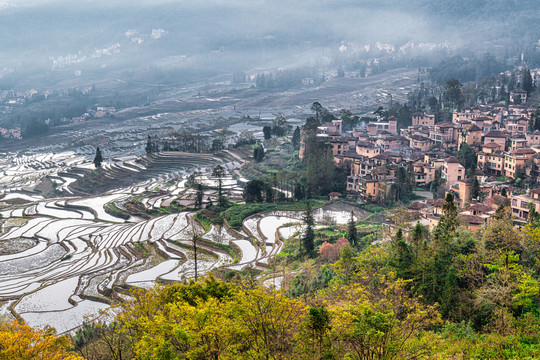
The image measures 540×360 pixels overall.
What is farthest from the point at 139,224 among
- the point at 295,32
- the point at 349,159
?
the point at 295,32

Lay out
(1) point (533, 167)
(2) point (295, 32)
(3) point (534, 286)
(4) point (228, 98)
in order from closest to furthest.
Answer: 1. (3) point (534, 286)
2. (1) point (533, 167)
3. (4) point (228, 98)
4. (2) point (295, 32)

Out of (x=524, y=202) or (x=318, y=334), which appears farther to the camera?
(x=524, y=202)

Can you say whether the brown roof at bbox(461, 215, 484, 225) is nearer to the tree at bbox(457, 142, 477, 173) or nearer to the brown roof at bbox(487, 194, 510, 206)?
the brown roof at bbox(487, 194, 510, 206)

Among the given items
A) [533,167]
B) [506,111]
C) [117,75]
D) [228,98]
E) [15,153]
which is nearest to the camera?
[533,167]

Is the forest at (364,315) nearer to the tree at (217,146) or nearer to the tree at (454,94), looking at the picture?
the tree at (454,94)

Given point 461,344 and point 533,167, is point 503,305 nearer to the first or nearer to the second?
point 461,344

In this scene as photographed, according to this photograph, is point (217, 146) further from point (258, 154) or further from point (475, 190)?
point (475, 190)

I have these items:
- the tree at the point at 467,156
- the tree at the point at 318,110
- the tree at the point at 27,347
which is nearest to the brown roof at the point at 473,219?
the tree at the point at 467,156

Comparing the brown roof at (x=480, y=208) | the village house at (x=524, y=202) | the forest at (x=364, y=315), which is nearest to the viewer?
the forest at (x=364, y=315)

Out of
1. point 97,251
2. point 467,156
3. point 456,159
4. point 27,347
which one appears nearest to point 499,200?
point 456,159

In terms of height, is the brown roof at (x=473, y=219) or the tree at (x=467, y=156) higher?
the tree at (x=467, y=156)

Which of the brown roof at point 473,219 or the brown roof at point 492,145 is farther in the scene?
the brown roof at point 492,145
